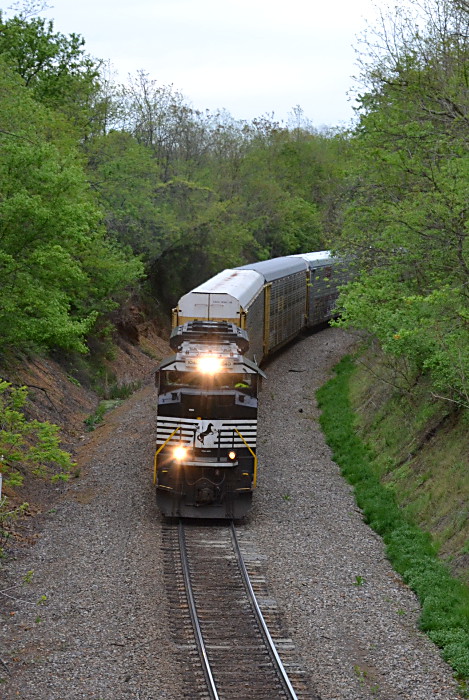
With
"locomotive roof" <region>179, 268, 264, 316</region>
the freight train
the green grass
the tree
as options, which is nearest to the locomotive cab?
the freight train

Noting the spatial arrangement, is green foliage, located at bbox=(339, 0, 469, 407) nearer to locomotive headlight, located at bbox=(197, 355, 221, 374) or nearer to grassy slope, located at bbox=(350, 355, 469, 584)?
grassy slope, located at bbox=(350, 355, 469, 584)

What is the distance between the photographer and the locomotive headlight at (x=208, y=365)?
16.8 meters

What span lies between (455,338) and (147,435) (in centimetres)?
1015

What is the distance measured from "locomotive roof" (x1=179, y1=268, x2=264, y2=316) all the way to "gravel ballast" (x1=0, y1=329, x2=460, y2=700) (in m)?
4.28

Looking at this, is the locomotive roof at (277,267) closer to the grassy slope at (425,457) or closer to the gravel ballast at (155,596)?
the grassy slope at (425,457)

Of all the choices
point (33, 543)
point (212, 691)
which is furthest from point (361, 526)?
point (212, 691)

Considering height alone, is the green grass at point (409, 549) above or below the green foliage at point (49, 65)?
below

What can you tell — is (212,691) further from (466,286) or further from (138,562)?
(466,286)

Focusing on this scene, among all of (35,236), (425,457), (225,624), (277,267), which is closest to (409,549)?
(425,457)

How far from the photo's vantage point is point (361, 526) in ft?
57.9

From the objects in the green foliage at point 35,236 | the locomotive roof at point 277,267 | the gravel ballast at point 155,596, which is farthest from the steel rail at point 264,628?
the locomotive roof at point 277,267

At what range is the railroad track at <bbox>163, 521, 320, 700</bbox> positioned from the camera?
10.7 metres

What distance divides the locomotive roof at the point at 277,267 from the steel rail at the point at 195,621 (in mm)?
15288

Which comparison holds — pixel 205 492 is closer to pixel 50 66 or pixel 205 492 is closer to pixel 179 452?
pixel 179 452
